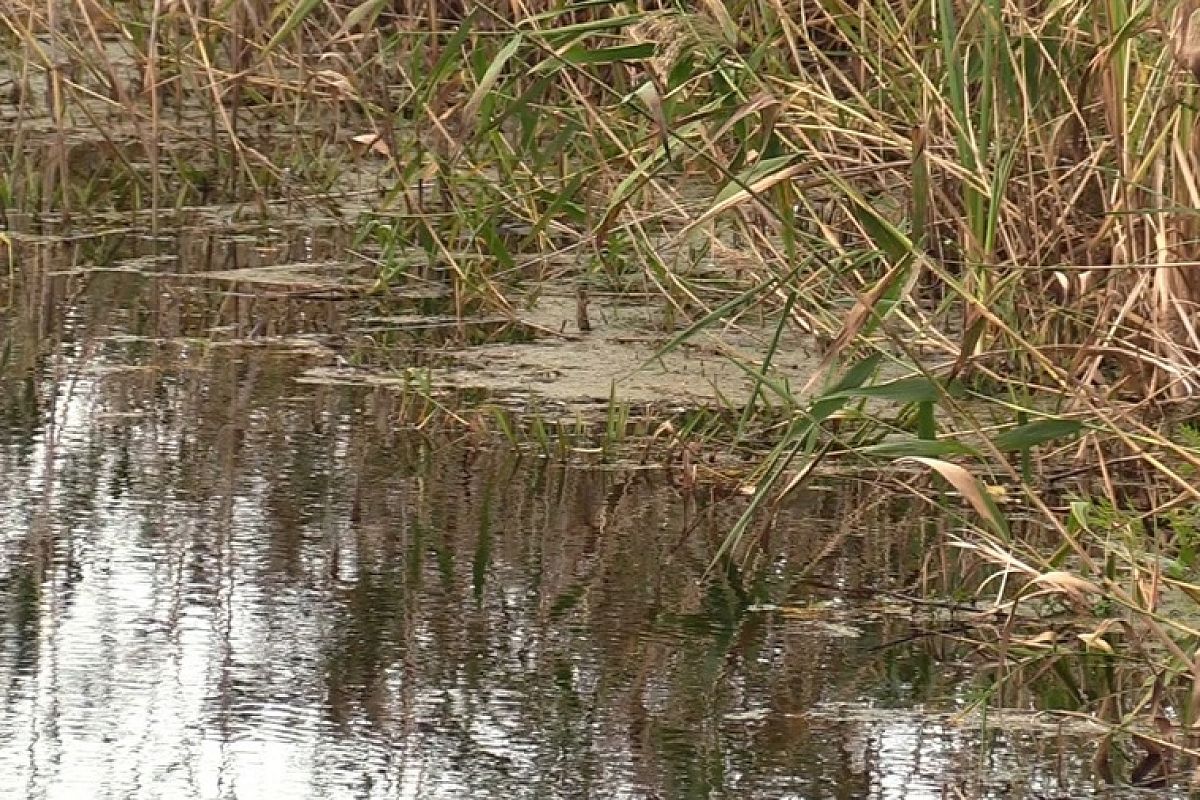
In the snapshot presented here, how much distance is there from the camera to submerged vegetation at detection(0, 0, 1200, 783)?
10.5 ft

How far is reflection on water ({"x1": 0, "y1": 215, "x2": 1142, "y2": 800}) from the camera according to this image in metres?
2.74

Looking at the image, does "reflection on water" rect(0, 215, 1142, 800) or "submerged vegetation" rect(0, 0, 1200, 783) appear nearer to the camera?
"reflection on water" rect(0, 215, 1142, 800)

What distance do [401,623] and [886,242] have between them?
0.73m

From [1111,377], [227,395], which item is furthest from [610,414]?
[1111,377]

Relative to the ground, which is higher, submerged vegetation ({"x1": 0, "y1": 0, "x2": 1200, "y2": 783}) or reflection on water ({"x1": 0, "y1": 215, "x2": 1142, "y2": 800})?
submerged vegetation ({"x1": 0, "y1": 0, "x2": 1200, "y2": 783})

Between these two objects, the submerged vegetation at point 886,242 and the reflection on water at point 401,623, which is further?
the submerged vegetation at point 886,242

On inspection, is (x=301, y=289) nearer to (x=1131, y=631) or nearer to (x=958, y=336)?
(x=958, y=336)

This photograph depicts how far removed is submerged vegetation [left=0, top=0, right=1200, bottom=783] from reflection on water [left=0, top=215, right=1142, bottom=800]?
109mm

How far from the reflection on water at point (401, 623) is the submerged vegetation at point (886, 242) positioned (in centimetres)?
11

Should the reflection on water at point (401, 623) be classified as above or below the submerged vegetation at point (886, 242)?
below

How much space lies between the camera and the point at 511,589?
337 centimetres

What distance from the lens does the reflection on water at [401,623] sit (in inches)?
108

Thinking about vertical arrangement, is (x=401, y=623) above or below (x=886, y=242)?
below

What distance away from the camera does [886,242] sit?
3.25 metres
